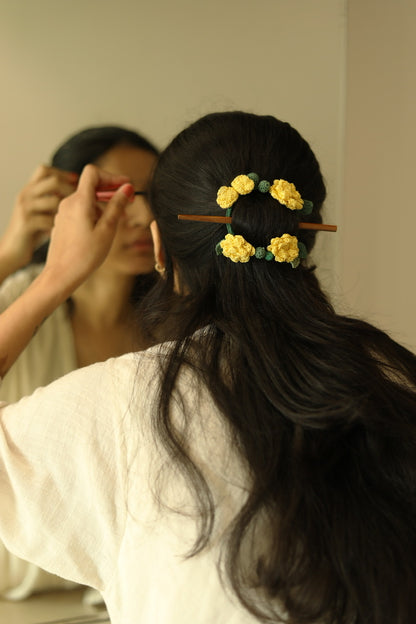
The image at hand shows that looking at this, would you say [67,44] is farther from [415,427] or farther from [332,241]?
[415,427]

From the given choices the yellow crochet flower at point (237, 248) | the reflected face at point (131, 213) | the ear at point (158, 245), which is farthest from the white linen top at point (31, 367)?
the yellow crochet flower at point (237, 248)

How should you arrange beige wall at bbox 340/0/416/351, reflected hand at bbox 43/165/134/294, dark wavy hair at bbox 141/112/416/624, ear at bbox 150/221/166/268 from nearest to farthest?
dark wavy hair at bbox 141/112/416/624, ear at bbox 150/221/166/268, reflected hand at bbox 43/165/134/294, beige wall at bbox 340/0/416/351

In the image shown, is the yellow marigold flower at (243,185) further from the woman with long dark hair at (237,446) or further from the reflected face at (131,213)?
the reflected face at (131,213)

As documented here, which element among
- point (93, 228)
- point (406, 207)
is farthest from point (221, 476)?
point (406, 207)

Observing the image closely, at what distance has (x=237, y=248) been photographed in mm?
571

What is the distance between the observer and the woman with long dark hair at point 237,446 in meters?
0.52

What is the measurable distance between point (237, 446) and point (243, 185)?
23cm

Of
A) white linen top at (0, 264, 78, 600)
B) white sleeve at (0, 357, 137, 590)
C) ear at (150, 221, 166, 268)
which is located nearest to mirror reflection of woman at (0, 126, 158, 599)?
white linen top at (0, 264, 78, 600)

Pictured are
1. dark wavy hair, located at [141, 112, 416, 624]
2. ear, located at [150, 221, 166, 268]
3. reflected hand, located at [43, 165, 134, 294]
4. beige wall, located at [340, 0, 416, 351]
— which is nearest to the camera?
dark wavy hair, located at [141, 112, 416, 624]

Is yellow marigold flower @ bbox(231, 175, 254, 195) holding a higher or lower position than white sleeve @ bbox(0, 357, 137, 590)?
higher

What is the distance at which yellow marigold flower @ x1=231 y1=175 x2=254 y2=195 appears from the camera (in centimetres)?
57

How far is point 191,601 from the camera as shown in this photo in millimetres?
523

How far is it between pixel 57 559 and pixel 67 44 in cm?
61

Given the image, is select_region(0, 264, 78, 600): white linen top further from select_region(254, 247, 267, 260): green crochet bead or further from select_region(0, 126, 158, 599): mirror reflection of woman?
select_region(254, 247, 267, 260): green crochet bead
